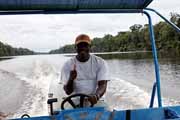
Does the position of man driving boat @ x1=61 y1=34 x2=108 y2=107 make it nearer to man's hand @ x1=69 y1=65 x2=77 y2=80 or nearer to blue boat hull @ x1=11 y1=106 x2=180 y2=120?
man's hand @ x1=69 y1=65 x2=77 y2=80

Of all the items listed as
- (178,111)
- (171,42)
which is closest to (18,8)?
(178,111)

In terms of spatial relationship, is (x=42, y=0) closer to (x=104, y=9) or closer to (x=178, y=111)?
(x=104, y=9)

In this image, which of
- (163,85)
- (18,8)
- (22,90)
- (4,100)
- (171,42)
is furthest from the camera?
(171,42)

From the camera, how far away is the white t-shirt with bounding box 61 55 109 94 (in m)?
3.97

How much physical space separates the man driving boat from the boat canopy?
1.78 feet

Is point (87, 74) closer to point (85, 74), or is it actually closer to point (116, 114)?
point (85, 74)

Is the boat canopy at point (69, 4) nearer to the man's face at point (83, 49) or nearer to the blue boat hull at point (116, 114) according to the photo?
the man's face at point (83, 49)

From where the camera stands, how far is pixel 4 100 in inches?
405

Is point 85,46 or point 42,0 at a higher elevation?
point 42,0

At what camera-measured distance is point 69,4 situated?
4141mm

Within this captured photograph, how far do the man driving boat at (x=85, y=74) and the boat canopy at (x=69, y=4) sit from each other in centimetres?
54

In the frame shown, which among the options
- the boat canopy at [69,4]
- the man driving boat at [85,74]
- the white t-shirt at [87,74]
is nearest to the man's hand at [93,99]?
the man driving boat at [85,74]

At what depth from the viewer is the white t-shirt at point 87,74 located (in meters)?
3.97

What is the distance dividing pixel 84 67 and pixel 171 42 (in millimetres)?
44648
